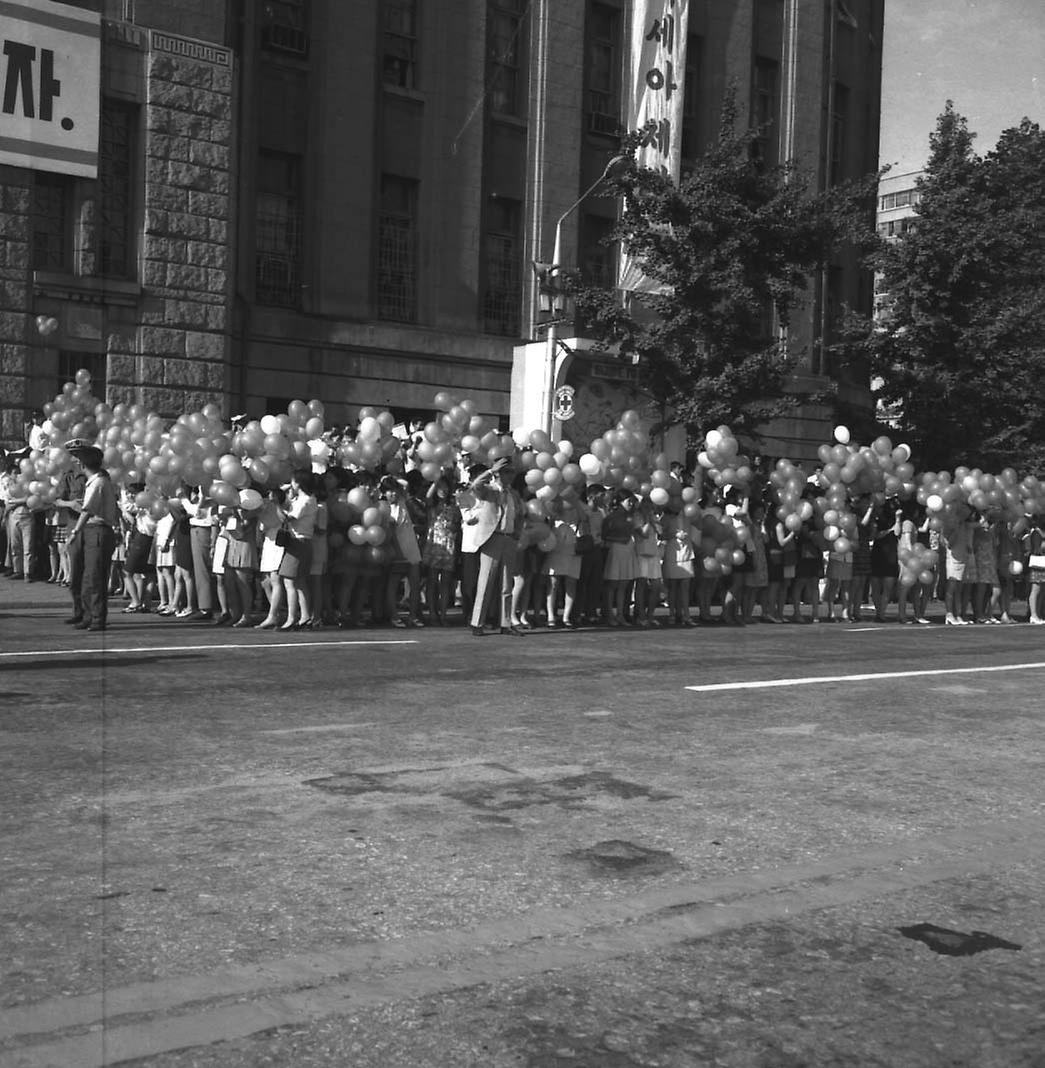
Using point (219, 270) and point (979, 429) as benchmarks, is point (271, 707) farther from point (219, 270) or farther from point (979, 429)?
point (979, 429)

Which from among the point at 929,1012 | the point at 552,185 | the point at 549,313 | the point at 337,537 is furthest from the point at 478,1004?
the point at 552,185

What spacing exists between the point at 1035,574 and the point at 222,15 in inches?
635

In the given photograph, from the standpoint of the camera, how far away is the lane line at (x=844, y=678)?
10750mm

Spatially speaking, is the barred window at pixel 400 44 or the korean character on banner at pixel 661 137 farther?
the barred window at pixel 400 44

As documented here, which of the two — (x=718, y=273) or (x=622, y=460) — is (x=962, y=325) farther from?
(x=622, y=460)

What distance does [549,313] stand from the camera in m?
27.0

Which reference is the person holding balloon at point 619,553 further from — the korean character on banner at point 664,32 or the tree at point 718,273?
the korean character on banner at point 664,32

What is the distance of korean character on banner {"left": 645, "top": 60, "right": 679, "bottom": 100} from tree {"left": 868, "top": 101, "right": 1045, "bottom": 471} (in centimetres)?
517

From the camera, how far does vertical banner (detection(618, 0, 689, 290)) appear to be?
1051 inches

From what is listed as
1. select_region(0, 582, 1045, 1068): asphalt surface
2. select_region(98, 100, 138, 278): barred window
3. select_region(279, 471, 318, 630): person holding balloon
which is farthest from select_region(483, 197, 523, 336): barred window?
select_region(0, 582, 1045, 1068): asphalt surface

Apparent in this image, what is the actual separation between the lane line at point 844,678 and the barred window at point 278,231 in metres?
17.5

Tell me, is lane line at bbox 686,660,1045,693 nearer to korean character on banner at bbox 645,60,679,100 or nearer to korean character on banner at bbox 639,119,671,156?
korean character on banner at bbox 639,119,671,156

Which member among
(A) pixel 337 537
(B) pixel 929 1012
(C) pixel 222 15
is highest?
(C) pixel 222 15

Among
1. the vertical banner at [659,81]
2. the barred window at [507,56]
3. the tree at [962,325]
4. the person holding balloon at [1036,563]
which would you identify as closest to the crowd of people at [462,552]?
the person holding balloon at [1036,563]
